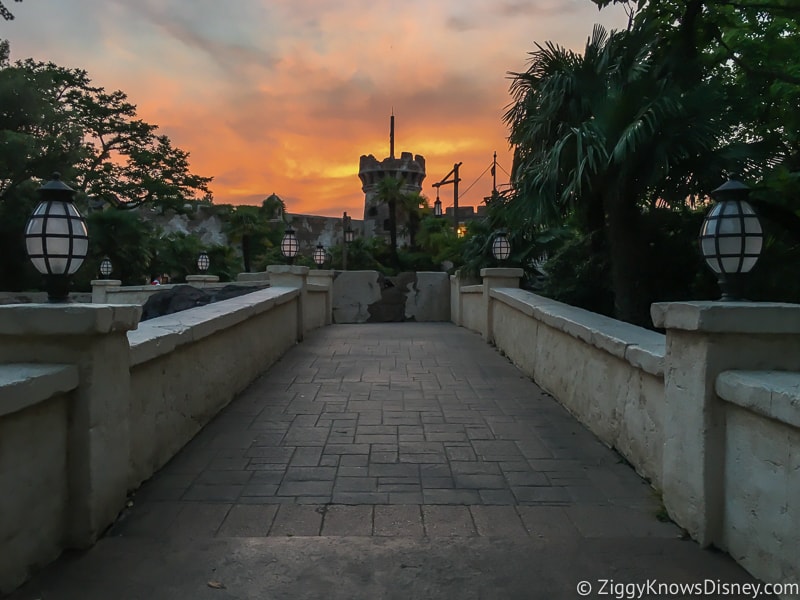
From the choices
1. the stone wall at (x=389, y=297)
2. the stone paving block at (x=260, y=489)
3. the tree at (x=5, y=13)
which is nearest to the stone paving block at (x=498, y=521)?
Result: the stone paving block at (x=260, y=489)

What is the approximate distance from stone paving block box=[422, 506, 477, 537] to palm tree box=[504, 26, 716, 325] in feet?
15.3

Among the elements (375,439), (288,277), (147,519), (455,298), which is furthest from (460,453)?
(455,298)

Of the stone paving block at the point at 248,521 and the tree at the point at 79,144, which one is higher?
the tree at the point at 79,144

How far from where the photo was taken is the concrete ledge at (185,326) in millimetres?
3369

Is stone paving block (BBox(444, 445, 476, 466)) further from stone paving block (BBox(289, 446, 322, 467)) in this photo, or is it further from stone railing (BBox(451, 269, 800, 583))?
stone railing (BBox(451, 269, 800, 583))

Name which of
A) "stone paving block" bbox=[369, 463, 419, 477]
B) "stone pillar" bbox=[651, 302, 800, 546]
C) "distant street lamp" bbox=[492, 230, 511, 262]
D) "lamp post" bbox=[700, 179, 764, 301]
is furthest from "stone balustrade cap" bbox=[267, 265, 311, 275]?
"stone pillar" bbox=[651, 302, 800, 546]

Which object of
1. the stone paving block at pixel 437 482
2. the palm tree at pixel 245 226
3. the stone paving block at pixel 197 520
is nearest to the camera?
the stone paving block at pixel 197 520

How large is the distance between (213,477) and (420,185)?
1799 inches

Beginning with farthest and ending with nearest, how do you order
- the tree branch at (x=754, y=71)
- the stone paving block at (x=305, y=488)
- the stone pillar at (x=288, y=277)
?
the stone pillar at (x=288, y=277) → the tree branch at (x=754, y=71) → the stone paving block at (x=305, y=488)

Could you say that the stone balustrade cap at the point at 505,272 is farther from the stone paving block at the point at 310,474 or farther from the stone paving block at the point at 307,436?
the stone paving block at the point at 310,474

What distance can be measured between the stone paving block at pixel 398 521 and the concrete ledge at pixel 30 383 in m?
1.62

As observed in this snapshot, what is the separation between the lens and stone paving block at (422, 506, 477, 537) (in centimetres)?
290

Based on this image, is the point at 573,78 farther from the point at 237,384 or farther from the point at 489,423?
the point at 237,384

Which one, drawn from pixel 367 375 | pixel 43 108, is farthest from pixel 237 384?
pixel 43 108
